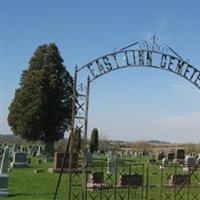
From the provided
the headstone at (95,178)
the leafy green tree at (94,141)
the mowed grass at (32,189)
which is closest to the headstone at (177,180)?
the headstone at (95,178)

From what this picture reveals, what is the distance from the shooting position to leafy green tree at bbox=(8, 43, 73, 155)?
162ft

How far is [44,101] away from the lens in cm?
4962

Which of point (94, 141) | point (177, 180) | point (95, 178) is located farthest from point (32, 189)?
point (94, 141)

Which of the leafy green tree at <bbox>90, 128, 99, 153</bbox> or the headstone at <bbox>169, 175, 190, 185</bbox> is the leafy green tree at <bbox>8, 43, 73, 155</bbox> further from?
the headstone at <bbox>169, 175, 190, 185</bbox>

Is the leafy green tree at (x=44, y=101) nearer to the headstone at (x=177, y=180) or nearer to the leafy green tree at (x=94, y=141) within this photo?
the leafy green tree at (x=94, y=141)

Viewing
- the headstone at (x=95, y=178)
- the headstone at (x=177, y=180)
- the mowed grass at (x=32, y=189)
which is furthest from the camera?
the headstone at (x=177, y=180)

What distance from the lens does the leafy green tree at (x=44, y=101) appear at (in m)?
49.2

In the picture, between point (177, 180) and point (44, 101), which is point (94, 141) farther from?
point (177, 180)

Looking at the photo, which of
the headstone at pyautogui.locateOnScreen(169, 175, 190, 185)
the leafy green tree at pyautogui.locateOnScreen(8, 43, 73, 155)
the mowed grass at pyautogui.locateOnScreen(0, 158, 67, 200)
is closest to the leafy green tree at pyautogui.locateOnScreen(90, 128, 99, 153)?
the leafy green tree at pyautogui.locateOnScreen(8, 43, 73, 155)

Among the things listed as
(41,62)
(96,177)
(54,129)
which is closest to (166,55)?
(96,177)

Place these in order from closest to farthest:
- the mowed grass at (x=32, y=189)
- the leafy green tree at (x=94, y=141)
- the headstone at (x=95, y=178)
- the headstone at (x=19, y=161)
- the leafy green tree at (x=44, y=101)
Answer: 1. the mowed grass at (x=32, y=189)
2. the headstone at (x=95, y=178)
3. the headstone at (x=19, y=161)
4. the leafy green tree at (x=44, y=101)
5. the leafy green tree at (x=94, y=141)

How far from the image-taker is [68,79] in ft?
170

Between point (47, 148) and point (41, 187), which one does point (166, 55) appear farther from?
point (47, 148)

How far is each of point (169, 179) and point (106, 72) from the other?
10.3m
